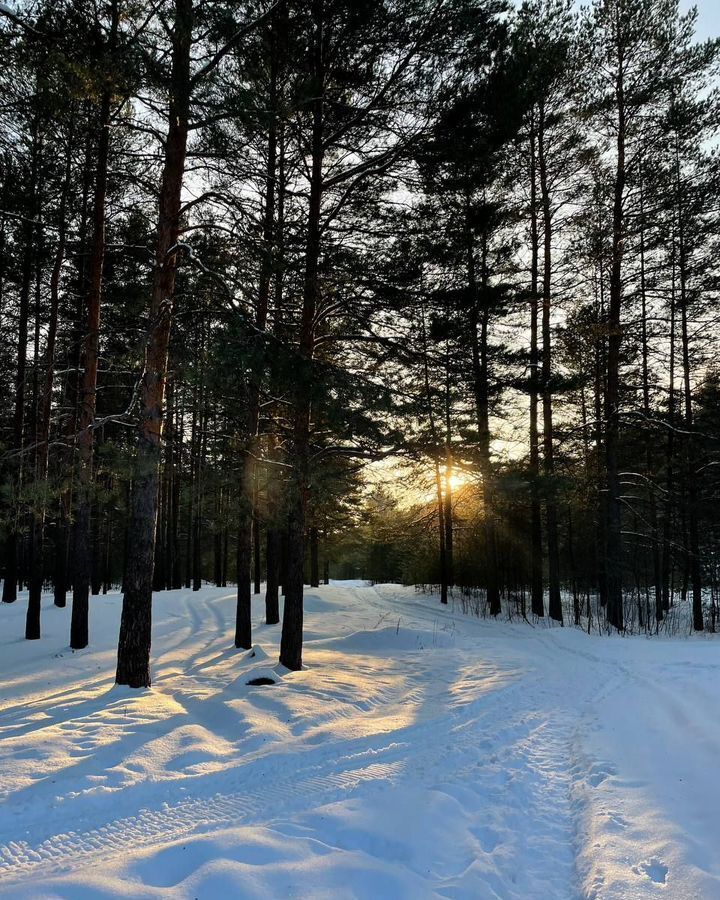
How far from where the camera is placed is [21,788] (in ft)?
12.1

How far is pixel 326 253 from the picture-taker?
8367 mm

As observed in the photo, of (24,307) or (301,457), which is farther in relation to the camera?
(24,307)

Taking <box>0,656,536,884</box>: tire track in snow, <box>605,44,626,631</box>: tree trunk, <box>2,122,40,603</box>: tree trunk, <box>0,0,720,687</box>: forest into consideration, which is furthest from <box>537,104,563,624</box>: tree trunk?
<box>2,122,40,603</box>: tree trunk

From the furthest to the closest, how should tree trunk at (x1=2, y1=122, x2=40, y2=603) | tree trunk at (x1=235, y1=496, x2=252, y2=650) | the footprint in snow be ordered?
tree trunk at (x1=235, y1=496, x2=252, y2=650) → tree trunk at (x1=2, y1=122, x2=40, y2=603) → the footprint in snow

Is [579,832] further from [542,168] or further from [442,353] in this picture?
[542,168]

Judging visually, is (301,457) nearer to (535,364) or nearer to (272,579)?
(272,579)

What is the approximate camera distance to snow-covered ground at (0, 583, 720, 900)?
2.81 meters

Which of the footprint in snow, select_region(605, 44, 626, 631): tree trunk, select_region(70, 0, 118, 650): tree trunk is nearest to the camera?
the footprint in snow

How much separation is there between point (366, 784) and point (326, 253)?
7.45 meters

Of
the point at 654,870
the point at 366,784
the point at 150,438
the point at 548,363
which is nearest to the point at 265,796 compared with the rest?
the point at 366,784

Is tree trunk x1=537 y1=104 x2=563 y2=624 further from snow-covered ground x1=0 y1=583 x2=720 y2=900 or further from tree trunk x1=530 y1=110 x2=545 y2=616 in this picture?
snow-covered ground x1=0 y1=583 x2=720 y2=900

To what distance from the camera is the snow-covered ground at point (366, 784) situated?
281cm

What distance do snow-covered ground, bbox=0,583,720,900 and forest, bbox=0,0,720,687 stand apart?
5.35 feet

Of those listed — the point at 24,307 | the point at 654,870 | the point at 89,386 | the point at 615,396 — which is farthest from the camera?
the point at 24,307
